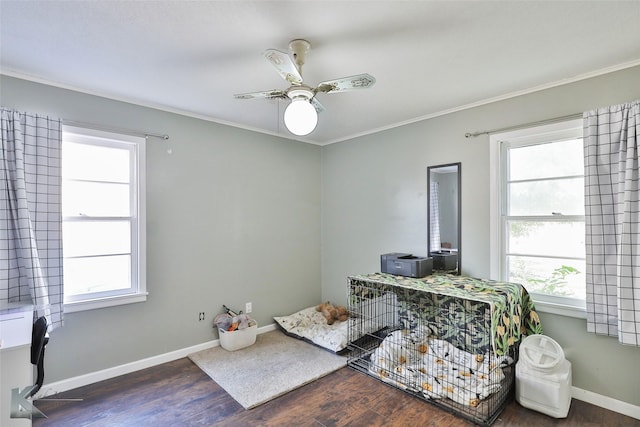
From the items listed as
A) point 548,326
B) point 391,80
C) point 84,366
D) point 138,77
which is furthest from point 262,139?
point 548,326

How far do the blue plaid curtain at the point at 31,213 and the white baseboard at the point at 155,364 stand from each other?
1.83 feet

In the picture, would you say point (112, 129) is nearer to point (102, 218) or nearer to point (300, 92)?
point (102, 218)

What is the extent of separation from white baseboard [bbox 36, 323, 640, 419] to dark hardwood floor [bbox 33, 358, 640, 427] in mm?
48

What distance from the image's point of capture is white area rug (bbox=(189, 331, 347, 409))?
2479mm

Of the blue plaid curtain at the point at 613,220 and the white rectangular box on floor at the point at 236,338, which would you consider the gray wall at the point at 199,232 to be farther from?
the blue plaid curtain at the point at 613,220

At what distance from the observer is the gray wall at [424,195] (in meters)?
2.27

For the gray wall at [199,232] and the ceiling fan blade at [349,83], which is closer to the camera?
the ceiling fan blade at [349,83]

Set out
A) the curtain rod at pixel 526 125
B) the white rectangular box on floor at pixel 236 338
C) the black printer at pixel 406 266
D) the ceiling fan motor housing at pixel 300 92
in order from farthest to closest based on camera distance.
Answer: the white rectangular box on floor at pixel 236 338 → the black printer at pixel 406 266 → the curtain rod at pixel 526 125 → the ceiling fan motor housing at pixel 300 92

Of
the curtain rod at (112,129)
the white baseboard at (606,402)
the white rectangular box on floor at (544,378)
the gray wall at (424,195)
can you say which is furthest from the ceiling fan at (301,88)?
the white baseboard at (606,402)

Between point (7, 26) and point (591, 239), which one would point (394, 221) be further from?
point (7, 26)

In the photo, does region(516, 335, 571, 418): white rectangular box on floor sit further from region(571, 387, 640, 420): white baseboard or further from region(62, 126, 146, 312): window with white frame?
region(62, 126, 146, 312): window with white frame

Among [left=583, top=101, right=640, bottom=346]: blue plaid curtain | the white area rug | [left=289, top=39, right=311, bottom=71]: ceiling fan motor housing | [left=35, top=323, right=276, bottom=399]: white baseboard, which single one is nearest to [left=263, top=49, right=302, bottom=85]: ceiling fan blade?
[left=289, top=39, right=311, bottom=71]: ceiling fan motor housing

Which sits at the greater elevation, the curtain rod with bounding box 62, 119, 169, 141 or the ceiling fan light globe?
the curtain rod with bounding box 62, 119, 169, 141

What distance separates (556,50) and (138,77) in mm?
2949
